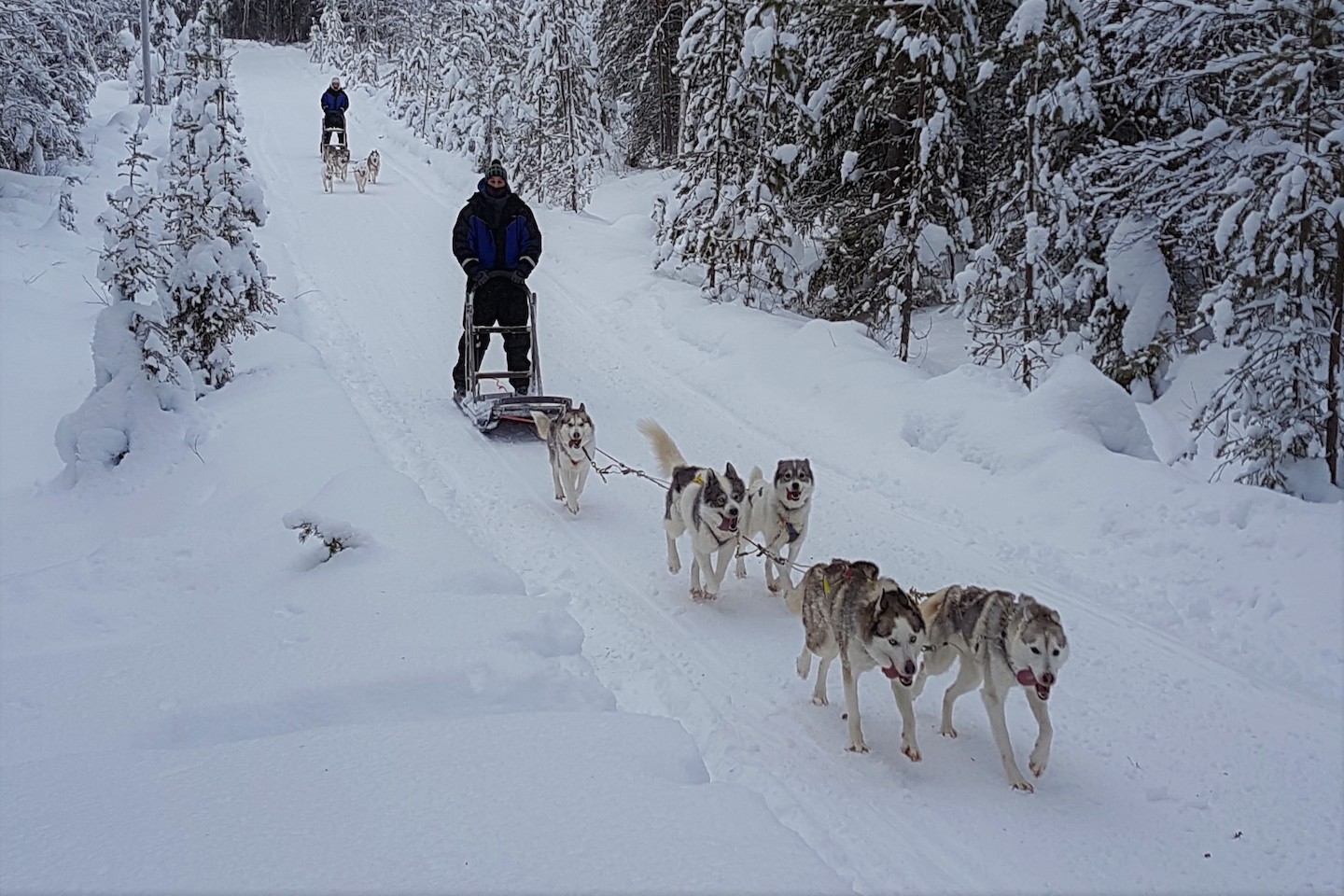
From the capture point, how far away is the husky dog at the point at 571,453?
7.04 meters

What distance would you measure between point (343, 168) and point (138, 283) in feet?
46.8

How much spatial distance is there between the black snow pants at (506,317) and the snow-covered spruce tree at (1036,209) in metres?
4.37

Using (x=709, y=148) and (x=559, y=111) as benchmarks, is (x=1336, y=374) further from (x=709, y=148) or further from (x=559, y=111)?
(x=559, y=111)

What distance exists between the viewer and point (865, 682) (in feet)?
16.5

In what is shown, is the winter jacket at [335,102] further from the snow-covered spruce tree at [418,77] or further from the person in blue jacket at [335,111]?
the snow-covered spruce tree at [418,77]

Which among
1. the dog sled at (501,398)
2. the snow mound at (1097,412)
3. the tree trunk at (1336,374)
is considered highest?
the tree trunk at (1336,374)

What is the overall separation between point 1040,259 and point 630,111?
699 inches

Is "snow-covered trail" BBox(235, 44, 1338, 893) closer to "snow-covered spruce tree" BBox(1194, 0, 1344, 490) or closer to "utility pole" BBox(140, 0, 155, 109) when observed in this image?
"snow-covered spruce tree" BBox(1194, 0, 1344, 490)

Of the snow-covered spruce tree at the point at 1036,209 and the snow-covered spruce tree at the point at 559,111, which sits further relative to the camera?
the snow-covered spruce tree at the point at 559,111

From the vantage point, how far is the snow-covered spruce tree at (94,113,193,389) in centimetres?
860

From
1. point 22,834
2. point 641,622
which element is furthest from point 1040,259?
point 22,834

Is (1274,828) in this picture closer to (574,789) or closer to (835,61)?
(574,789)

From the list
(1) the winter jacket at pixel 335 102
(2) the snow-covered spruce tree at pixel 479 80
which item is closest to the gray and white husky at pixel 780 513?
(2) the snow-covered spruce tree at pixel 479 80

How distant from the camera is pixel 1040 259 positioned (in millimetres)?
9844
